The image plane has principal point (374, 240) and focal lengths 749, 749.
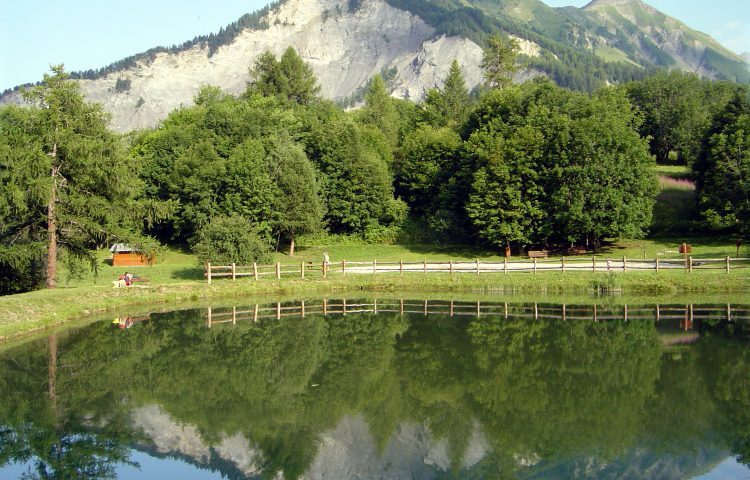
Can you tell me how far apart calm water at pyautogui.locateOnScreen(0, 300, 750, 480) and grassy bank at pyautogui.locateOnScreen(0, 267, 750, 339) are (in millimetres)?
6287

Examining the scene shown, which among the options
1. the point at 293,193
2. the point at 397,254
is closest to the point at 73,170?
the point at 293,193

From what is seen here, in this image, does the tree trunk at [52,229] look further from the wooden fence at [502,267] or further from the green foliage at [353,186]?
the green foliage at [353,186]

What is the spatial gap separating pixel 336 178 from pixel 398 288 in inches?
1114

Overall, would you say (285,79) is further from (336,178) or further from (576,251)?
(576,251)

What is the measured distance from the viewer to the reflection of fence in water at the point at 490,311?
1403 inches

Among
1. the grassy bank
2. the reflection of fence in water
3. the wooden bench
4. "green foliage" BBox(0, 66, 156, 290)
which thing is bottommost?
the reflection of fence in water

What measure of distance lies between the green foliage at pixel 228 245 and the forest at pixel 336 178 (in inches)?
4.9

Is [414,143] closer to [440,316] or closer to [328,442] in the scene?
[440,316]

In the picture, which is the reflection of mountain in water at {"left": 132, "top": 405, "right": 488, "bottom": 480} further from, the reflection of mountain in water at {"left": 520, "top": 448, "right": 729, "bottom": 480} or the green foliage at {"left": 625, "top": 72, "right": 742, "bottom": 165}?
the green foliage at {"left": 625, "top": 72, "right": 742, "bottom": 165}

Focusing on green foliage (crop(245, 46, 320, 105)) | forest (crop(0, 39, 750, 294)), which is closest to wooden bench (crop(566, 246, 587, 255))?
forest (crop(0, 39, 750, 294))

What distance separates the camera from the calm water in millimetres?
16750

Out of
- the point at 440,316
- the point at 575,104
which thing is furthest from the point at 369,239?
the point at 440,316

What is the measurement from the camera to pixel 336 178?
7431 cm

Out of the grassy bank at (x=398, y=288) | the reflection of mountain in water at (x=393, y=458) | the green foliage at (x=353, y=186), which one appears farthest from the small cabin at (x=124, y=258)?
the reflection of mountain in water at (x=393, y=458)
